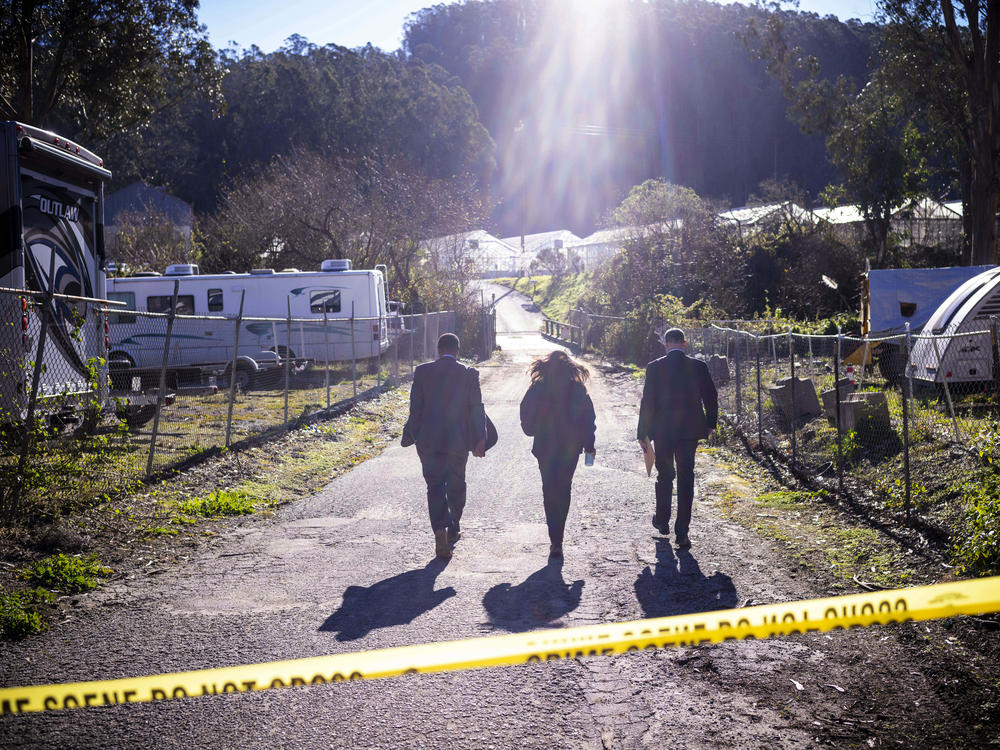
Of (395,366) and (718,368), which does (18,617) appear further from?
(395,366)

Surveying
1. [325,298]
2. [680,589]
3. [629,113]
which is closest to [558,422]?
[680,589]

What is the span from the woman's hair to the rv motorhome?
398 centimetres

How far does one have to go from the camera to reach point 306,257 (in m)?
36.8

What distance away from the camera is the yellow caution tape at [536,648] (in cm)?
335

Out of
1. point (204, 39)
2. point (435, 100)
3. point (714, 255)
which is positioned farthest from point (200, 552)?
point (435, 100)

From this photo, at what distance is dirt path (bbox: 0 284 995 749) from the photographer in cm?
393

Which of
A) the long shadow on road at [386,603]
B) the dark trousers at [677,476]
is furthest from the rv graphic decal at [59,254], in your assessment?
the dark trousers at [677,476]

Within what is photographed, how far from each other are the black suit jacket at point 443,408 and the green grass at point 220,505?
2604mm

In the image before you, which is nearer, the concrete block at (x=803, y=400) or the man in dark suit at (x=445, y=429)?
the man in dark suit at (x=445, y=429)

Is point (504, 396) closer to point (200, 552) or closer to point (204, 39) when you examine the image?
point (204, 39)

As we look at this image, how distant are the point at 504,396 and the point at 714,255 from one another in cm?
1864

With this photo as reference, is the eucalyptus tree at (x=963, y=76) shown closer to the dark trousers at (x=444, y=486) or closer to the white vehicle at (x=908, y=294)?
the white vehicle at (x=908, y=294)

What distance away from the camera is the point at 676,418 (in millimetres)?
7754

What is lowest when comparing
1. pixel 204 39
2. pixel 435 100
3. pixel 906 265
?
pixel 906 265
